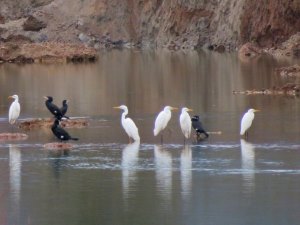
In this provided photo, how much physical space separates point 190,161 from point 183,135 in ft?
12.9

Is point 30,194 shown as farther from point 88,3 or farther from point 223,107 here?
point 88,3

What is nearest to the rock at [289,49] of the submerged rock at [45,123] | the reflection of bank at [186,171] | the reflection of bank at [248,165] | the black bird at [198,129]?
the submerged rock at [45,123]

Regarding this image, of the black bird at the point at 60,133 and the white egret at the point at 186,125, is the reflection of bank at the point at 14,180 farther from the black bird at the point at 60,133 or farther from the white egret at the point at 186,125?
the white egret at the point at 186,125

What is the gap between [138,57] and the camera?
231ft

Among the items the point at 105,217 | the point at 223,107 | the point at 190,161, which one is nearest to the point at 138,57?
the point at 223,107

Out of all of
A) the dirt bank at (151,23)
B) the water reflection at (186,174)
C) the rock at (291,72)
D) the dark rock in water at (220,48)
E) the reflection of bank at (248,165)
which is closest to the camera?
the water reflection at (186,174)

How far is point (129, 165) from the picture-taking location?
21688mm

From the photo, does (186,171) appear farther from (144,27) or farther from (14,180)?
(144,27)

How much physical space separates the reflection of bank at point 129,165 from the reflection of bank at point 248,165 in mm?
2018

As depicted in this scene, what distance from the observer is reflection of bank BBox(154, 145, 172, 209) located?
60.7 feet

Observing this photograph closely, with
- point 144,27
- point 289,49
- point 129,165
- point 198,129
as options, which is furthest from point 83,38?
point 129,165

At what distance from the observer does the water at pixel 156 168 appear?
17.3 meters

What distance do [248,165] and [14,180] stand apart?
14.7 feet

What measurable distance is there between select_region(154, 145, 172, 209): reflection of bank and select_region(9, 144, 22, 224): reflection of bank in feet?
7.76
